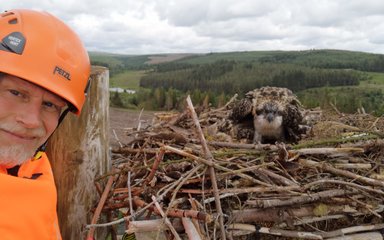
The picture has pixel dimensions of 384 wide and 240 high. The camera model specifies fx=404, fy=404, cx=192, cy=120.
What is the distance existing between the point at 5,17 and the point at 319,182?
103 inches

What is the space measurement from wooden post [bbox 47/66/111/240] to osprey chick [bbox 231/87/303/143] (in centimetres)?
212

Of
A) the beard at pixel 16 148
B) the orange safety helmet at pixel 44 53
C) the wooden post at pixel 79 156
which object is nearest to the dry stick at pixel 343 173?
the wooden post at pixel 79 156

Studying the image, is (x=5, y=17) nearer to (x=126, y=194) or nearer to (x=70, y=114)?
(x=70, y=114)

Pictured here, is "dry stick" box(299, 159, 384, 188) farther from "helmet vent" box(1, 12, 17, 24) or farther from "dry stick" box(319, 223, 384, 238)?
"helmet vent" box(1, 12, 17, 24)

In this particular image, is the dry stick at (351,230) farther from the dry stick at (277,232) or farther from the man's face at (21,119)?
the man's face at (21,119)

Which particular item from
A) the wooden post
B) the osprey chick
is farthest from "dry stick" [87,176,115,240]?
the osprey chick

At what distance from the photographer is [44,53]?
253cm

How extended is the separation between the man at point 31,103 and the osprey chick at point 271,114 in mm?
2626

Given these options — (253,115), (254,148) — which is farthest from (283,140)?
(254,148)

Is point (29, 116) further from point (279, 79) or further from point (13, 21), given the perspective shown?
point (279, 79)

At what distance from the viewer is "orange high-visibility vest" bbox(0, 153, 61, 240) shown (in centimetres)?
209

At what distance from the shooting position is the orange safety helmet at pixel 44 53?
2.42m

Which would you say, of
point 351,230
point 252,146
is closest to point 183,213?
point 252,146

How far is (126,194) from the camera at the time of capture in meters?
3.43
